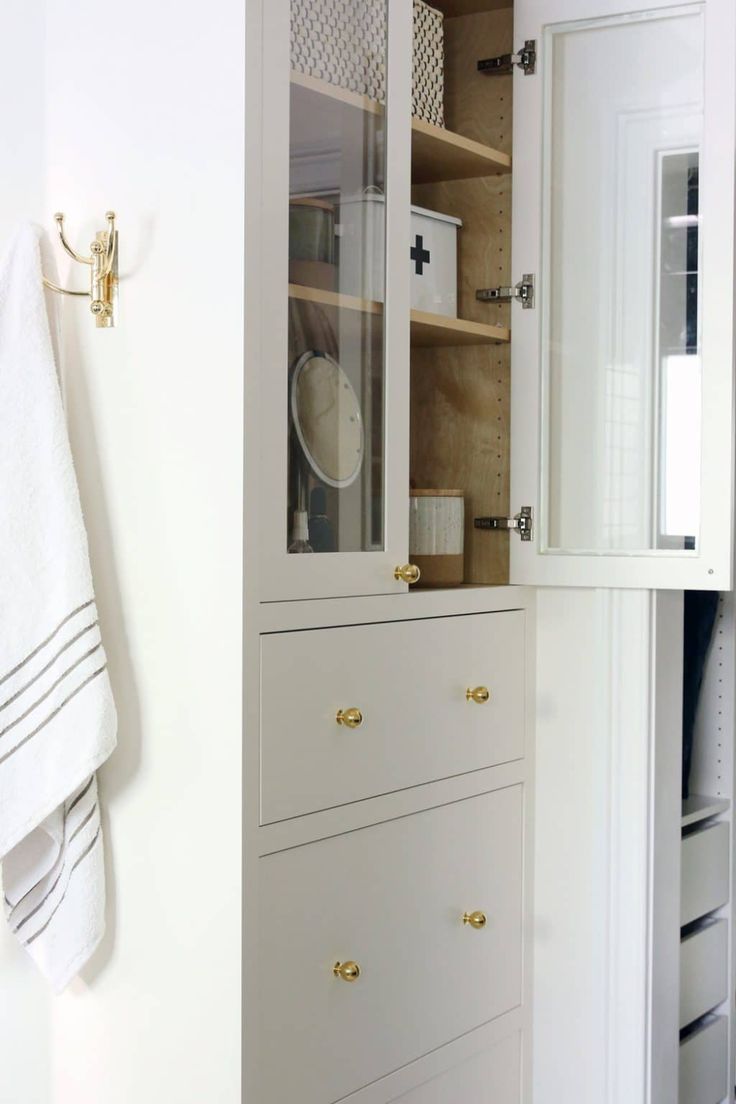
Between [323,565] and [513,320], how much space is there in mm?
573

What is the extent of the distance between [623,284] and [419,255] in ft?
0.94

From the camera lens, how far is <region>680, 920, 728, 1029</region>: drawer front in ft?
6.70

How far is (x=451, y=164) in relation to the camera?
72.9 inches

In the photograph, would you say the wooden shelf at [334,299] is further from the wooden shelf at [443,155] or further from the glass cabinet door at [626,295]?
the glass cabinet door at [626,295]

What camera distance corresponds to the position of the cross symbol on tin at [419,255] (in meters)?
1.80

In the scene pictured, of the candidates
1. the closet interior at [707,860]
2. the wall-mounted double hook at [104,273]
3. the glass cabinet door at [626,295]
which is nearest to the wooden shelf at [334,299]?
the wall-mounted double hook at [104,273]

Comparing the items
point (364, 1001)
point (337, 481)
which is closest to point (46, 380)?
point (337, 481)

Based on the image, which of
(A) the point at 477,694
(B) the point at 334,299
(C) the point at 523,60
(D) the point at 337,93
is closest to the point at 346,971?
(A) the point at 477,694

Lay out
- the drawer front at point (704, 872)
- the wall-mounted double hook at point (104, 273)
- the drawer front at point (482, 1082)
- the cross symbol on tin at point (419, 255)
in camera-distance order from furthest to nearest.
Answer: the drawer front at point (704, 872) < the cross symbol on tin at point (419, 255) < the drawer front at point (482, 1082) < the wall-mounted double hook at point (104, 273)

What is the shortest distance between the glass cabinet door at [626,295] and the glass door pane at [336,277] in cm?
33

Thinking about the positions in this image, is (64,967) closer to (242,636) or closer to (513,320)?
Answer: (242,636)

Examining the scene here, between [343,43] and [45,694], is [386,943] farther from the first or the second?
[343,43]

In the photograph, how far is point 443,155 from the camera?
5.95 ft

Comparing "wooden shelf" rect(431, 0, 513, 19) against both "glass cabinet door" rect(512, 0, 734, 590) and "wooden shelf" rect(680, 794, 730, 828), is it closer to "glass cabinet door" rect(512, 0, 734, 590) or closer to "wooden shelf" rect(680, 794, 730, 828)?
"glass cabinet door" rect(512, 0, 734, 590)
